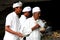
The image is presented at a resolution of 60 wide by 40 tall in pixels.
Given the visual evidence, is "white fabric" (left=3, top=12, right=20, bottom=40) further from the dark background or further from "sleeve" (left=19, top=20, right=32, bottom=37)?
the dark background

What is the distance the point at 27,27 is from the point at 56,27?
6678 mm

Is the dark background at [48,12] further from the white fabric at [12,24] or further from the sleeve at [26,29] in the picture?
the white fabric at [12,24]

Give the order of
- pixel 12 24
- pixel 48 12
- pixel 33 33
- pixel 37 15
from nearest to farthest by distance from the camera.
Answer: pixel 12 24
pixel 37 15
pixel 33 33
pixel 48 12

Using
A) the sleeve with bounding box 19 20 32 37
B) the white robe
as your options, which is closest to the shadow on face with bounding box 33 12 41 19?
the white robe

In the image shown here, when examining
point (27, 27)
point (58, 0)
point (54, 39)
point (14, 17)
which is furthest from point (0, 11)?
point (14, 17)

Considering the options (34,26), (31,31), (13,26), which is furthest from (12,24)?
(31,31)

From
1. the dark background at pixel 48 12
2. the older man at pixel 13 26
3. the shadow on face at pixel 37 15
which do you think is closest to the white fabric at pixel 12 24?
the older man at pixel 13 26

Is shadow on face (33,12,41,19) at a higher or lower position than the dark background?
higher

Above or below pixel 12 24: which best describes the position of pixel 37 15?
above

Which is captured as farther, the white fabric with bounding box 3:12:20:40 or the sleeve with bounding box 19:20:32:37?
the sleeve with bounding box 19:20:32:37

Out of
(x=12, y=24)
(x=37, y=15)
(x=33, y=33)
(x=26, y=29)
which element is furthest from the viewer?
(x=26, y=29)

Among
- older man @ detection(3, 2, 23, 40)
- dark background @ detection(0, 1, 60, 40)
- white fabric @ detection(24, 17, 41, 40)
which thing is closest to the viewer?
older man @ detection(3, 2, 23, 40)

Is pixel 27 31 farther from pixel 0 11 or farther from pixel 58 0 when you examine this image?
pixel 58 0

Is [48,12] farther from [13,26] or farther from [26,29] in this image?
[13,26]
